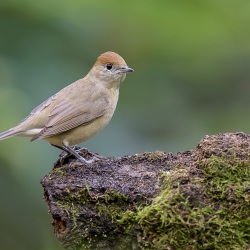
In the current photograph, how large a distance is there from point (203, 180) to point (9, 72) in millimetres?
2381

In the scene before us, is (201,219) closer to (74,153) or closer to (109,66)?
(74,153)

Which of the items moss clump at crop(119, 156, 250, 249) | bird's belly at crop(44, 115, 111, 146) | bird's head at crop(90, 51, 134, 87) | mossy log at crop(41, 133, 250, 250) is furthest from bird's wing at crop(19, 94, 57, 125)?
moss clump at crop(119, 156, 250, 249)

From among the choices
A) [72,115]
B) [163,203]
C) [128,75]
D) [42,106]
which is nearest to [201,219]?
[163,203]

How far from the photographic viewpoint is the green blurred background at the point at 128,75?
5336mm

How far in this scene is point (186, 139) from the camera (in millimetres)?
6203

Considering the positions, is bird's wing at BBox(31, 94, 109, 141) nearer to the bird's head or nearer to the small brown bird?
the small brown bird

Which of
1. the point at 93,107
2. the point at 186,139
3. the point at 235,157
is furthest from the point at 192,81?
the point at 235,157

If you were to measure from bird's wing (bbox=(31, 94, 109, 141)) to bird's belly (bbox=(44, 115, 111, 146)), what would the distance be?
42 mm

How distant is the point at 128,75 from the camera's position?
23.3ft

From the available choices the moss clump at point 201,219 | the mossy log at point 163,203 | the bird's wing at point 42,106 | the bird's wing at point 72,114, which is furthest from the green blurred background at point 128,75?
the moss clump at point 201,219

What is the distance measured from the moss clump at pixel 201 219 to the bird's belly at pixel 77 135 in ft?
6.11

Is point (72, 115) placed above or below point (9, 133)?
above

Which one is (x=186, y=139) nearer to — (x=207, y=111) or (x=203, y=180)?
(x=207, y=111)

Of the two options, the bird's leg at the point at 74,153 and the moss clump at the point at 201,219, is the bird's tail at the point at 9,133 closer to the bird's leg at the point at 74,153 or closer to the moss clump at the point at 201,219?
the bird's leg at the point at 74,153
